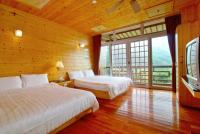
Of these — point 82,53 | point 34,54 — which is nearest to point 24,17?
point 34,54

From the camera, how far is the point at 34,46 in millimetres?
3396

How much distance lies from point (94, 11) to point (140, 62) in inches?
111

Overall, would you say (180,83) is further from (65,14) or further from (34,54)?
(34,54)

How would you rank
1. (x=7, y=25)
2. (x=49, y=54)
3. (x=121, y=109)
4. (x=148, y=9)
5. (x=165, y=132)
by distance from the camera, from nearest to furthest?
1. (x=165, y=132)
2. (x=121, y=109)
3. (x=7, y=25)
4. (x=148, y=9)
5. (x=49, y=54)

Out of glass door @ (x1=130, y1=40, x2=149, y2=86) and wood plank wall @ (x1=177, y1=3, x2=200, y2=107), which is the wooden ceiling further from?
glass door @ (x1=130, y1=40, x2=149, y2=86)

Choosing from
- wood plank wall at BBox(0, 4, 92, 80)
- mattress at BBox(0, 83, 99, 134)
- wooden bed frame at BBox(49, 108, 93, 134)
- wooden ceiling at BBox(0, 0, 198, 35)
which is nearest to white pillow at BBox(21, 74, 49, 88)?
wood plank wall at BBox(0, 4, 92, 80)

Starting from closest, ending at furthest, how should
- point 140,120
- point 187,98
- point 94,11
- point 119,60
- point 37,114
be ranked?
point 37,114 → point 140,120 → point 187,98 → point 94,11 → point 119,60

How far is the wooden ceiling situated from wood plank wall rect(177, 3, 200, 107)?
31 cm

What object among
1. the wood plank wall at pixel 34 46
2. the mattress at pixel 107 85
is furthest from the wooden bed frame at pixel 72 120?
the wood plank wall at pixel 34 46

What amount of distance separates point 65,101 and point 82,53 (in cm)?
341

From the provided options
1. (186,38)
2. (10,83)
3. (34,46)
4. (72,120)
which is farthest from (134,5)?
(10,83)

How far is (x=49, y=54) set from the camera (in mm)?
3773

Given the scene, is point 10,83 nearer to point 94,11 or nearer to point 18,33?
point 18,33

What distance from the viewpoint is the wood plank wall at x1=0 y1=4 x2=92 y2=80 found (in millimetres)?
2865
